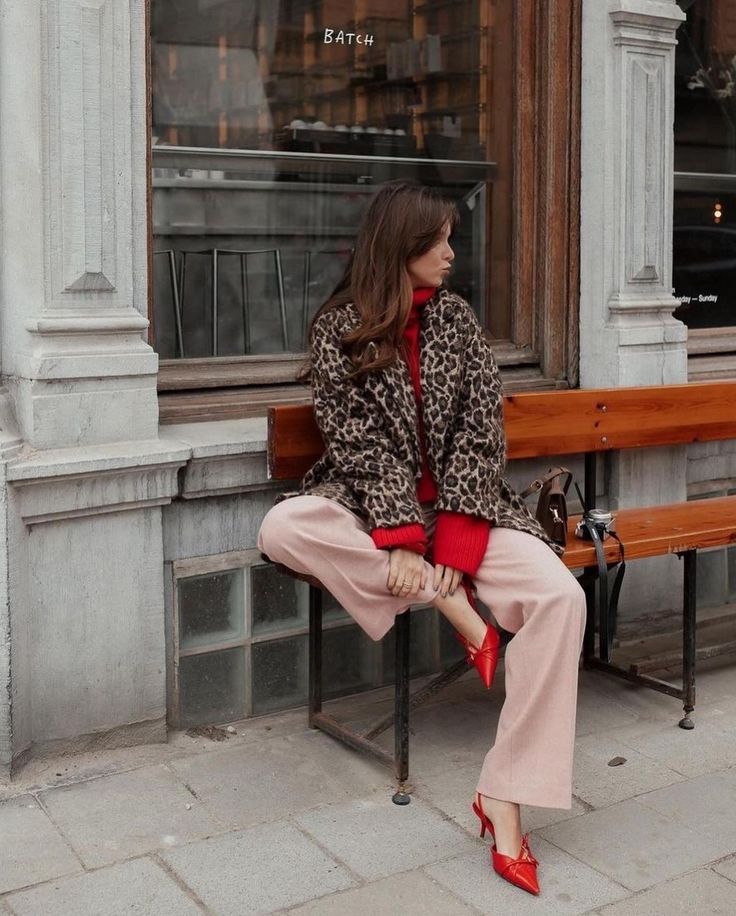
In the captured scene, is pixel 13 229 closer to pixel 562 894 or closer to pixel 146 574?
pixel 146 574

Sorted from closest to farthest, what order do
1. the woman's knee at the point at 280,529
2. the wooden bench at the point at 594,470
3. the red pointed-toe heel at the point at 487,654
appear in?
the red pointed-toe heel at the point at 487,654 → the woman's knee at the point at 280,529 → the wooden bench at the point at 594,470

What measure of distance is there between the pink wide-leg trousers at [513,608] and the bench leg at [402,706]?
0.32 ft

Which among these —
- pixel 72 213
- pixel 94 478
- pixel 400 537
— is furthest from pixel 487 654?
pixel 72 213

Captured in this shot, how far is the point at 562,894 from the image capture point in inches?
135

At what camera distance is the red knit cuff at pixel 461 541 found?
3826mm

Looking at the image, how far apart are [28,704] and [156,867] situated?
0.76m

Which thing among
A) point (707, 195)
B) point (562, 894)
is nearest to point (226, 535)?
point (562, 894)

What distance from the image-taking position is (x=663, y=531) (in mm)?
4621

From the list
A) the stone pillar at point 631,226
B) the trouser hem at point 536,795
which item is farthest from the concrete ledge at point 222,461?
the stone pillar at point 631,226

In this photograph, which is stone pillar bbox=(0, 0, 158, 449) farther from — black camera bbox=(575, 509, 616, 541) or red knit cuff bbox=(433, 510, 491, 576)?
black camera bbox=(575, 509, 616, 541)

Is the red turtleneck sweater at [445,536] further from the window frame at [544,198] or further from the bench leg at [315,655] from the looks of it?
the window frame at [544,198]

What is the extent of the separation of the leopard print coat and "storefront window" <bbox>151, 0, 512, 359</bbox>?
3.23 ft

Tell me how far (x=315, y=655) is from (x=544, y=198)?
207 centimetres

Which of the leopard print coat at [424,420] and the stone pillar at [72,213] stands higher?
the stone pillar at [72,213]
